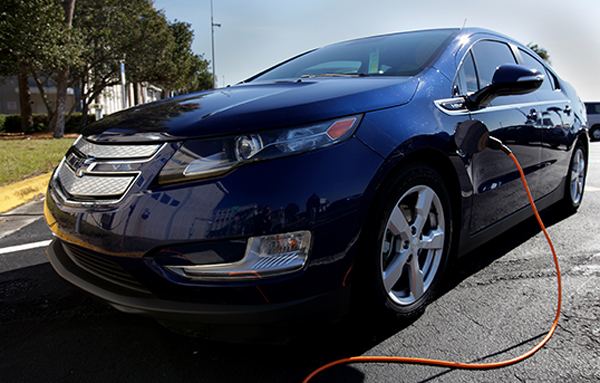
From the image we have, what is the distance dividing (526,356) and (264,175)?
1.35 metres

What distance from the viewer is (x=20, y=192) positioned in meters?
5.00

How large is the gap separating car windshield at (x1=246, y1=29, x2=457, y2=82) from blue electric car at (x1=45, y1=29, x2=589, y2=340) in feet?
0.73

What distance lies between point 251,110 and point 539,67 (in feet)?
9.63

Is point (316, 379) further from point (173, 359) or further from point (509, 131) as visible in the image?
point (509, 131)

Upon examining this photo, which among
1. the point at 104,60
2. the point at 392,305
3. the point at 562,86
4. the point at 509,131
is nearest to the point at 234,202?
the point at 392,305

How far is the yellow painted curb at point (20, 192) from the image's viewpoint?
4.66 metres

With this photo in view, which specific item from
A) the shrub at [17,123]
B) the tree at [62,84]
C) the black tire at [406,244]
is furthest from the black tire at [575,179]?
the shrub at [17,123]

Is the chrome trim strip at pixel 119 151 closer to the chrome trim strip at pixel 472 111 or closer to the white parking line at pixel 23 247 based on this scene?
the chrome trim strip at pixel 472 111

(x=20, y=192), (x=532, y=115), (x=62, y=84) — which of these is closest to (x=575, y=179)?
(x=532, y=115)

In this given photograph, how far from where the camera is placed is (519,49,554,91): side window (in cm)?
342

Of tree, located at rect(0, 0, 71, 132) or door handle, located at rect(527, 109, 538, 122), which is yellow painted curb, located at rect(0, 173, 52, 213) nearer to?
door handle, located at rect(527, 109, 538, 122)

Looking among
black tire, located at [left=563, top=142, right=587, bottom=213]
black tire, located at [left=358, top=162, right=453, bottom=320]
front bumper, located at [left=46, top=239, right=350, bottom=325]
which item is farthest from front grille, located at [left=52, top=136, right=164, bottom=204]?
black tire, located at [left=563, top=142, right=587, bottom=213]

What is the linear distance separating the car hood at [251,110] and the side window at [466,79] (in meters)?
0.36

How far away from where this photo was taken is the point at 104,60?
20156mm
